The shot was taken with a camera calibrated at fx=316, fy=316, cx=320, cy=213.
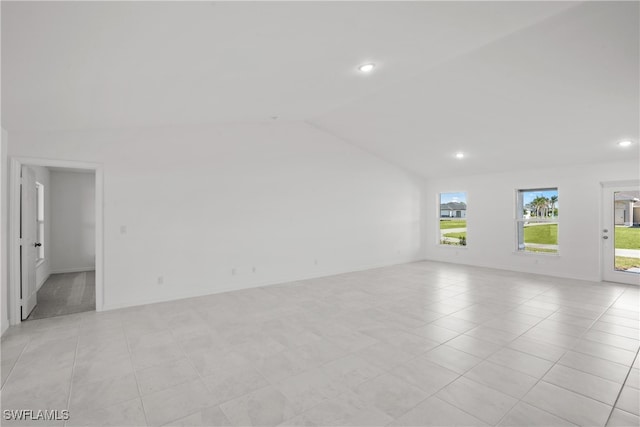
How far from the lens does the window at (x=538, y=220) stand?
668 centimetres

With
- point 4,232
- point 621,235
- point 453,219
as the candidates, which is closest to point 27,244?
point 4,232

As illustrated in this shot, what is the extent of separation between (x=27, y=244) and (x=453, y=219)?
856 cm

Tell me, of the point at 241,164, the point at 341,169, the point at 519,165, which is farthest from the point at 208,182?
the point at 519,165

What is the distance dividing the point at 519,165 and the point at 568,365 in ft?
16.7

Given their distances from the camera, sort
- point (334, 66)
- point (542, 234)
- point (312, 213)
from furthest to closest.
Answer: point (542, 234), point (312, 213), point (334, 66)

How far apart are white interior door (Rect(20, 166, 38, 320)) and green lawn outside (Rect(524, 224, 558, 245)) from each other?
889 centimetres

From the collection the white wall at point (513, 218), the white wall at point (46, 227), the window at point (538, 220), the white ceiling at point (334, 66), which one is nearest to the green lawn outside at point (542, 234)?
the window at point (538, 220)

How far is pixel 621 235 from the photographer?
5883mm

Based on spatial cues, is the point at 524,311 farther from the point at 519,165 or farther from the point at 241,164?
the point at 241,164

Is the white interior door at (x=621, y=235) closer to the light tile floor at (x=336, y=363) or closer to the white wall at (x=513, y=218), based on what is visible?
the white wall at (x=513, y=218)

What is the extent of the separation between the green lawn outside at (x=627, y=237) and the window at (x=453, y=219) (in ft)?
9.47

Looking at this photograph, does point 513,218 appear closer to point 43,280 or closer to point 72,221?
point 43,280

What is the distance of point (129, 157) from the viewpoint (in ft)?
14.8

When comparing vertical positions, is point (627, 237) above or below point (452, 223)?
below
